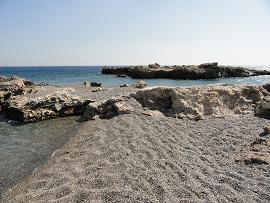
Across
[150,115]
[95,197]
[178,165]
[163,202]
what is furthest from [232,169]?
[150,115]

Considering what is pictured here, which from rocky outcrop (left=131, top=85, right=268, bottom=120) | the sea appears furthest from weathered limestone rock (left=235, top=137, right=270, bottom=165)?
the sea

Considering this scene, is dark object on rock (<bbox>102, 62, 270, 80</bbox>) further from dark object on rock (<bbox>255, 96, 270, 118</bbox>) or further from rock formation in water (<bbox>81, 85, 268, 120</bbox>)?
dark object on rock (<bbox>255, 96, 270, 118</bbox>)

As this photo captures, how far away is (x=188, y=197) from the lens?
6469 mm

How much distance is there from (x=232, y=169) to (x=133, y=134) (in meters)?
3.61

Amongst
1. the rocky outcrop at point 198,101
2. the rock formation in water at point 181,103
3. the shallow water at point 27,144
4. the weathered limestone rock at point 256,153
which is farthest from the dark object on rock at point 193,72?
the weathered limestone rock at point 256,153

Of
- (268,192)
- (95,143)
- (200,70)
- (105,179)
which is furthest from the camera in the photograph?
(200,70)

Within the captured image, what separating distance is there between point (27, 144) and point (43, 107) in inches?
202

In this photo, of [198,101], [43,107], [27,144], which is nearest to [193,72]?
[43,107]

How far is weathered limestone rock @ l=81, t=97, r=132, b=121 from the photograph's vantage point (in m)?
14.0

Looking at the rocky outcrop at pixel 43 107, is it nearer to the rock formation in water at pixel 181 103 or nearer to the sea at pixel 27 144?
the sea at pixel 27 144

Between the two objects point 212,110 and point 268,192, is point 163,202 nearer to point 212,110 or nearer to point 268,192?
point 268,192

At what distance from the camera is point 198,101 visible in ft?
47.6

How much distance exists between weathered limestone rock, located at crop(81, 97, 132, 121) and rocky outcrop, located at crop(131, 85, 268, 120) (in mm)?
914

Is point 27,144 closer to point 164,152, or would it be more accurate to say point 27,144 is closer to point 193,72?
point 164,152
